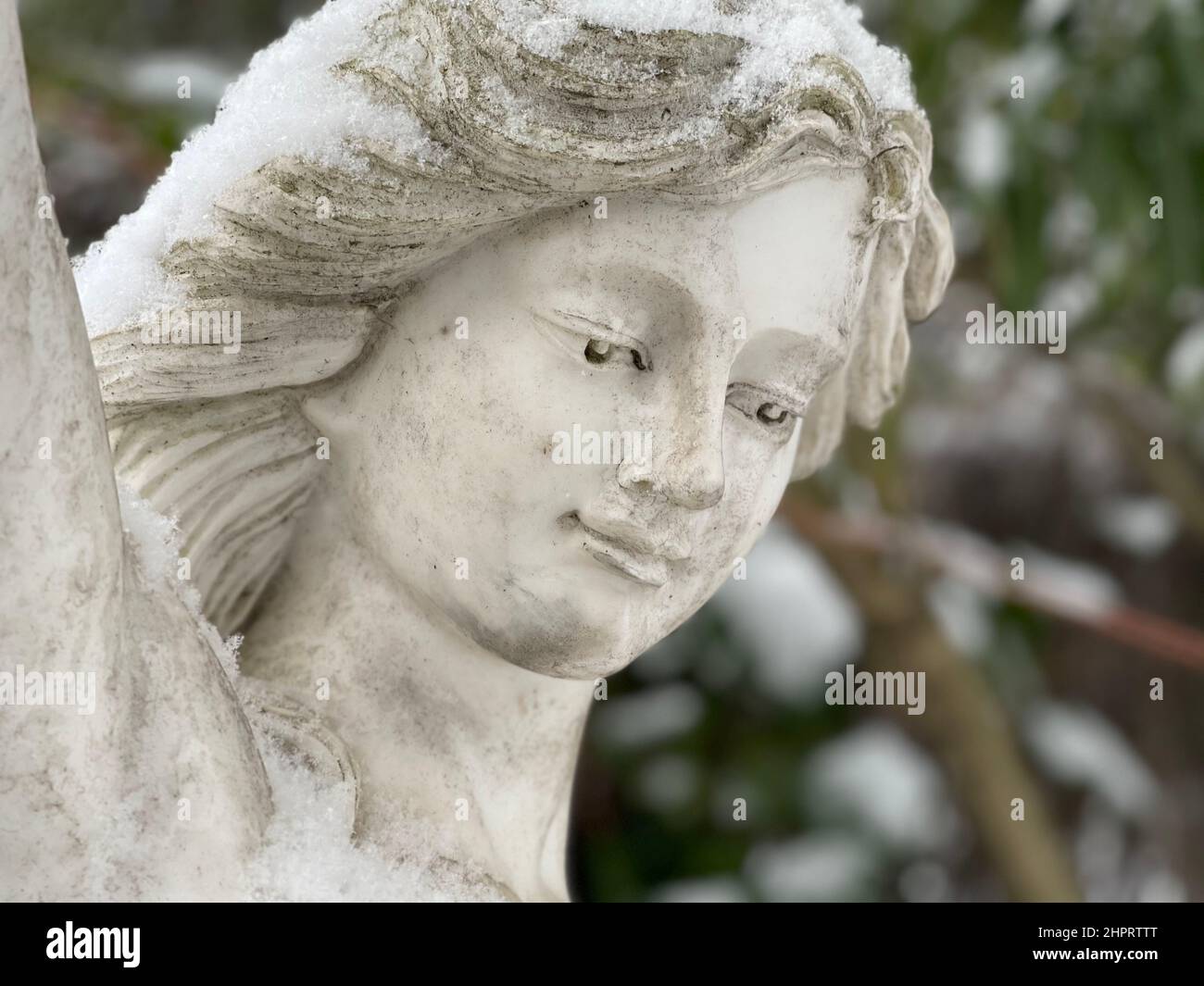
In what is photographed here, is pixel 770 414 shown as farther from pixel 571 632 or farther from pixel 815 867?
pixel 815 867

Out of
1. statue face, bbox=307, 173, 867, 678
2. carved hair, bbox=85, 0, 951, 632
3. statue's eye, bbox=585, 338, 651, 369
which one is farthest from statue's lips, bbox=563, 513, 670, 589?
carved hair, bbox=85, 0, 951, 632

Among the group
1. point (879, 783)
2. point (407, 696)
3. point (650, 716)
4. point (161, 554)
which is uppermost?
point (161, 554)

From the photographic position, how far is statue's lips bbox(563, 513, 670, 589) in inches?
49.6

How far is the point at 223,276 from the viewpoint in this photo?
4.27 ft

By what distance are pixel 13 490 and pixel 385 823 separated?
0.45 meters

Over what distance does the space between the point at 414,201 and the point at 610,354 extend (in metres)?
0.17

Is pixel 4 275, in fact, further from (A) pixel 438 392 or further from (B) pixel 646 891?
(B) pixel 646 891

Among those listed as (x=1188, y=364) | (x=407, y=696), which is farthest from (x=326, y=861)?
(x=1188, y=364)

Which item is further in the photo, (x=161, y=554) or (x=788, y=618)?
(x=788, y=618)

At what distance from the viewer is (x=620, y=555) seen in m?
1.26

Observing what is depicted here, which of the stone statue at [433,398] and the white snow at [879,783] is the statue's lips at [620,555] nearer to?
the stone statue at [433,398]

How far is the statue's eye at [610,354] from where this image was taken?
125 centimetres

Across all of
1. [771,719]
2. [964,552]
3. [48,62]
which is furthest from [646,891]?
[48,62]

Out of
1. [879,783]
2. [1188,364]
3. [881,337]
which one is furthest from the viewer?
[879,783]
